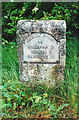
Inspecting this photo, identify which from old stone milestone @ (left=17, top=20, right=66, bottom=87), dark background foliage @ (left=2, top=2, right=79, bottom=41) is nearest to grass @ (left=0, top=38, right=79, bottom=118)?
old stone milestone @ (left=17, top=20, right=66, bottom=87)

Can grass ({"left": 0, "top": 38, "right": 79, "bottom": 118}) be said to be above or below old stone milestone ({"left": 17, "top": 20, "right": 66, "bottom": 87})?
below

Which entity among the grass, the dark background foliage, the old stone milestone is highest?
the dark background foliage

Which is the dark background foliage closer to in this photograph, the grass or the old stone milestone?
the old stone milestone

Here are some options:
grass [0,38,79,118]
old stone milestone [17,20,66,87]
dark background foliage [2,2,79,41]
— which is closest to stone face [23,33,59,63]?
old stone milestone [17,20,66,87]

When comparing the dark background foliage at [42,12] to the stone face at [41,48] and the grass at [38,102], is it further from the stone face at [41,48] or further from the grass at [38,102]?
the grass at [38,102]

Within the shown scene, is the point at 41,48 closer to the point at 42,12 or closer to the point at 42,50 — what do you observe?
the point at 42,50

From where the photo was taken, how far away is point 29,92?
8.79 ft

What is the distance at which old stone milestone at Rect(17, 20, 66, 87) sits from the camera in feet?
9.44

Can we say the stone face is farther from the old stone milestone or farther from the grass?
the grass

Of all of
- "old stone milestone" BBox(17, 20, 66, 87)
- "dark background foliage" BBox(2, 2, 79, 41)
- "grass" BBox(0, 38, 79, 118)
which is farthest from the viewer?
"dark background foliage" BBox(2, 2, 79, 41)

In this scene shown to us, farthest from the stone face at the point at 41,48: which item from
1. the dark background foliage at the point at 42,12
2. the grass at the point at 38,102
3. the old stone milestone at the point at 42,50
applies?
the dark background foliage at the point at 42,12

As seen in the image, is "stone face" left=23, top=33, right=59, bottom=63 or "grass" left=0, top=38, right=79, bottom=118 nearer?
"grass" left=0, top=38, right=79, bottom=118

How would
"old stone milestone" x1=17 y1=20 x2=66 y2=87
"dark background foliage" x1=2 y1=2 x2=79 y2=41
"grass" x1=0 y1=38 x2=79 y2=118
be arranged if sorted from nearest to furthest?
"grass" x1=0 y1=38 x2=79 y2=118 < "old stone milestone" x1=17 y1=20 x2=66 y2=87 < "dark background foliage" x1=2 y1=2 x2=79 y2=41

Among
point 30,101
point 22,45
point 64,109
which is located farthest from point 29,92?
point 22,45
